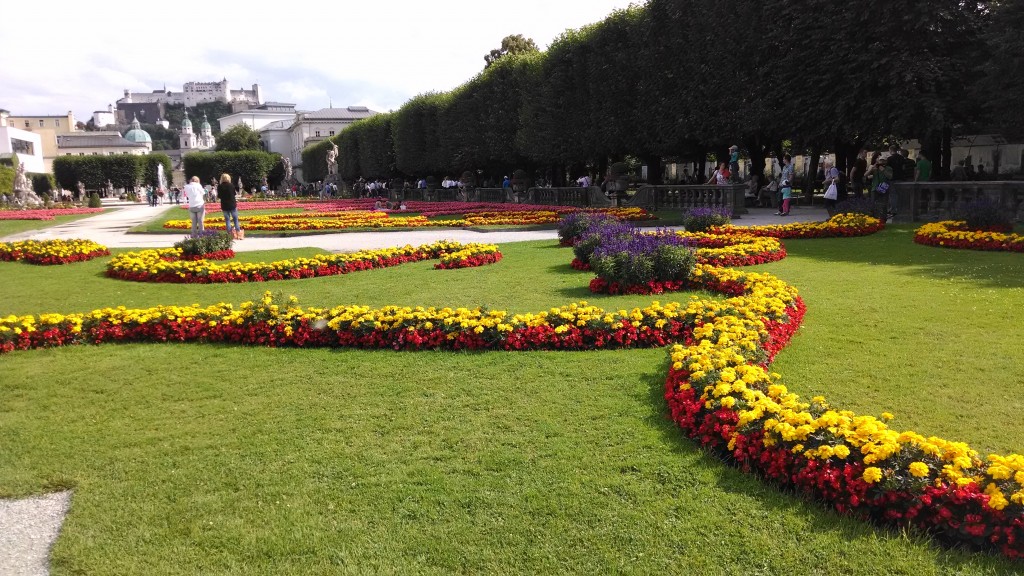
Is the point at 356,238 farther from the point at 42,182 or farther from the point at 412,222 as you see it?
the point at 42,182

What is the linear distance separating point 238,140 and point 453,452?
11989 centimetres

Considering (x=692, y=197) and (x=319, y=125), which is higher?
(x=319, y=125)

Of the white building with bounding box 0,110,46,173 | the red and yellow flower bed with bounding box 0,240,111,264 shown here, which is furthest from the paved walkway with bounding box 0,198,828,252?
the white building with bounding box 0,110,46,173

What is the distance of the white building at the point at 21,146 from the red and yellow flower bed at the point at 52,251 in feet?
219

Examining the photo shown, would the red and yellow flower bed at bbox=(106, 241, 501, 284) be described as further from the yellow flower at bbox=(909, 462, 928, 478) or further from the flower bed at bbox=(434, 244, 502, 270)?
the yellow flower at bbox=(909, 462, 928, 478)

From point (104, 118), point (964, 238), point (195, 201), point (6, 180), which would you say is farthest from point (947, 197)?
point (104, 118)

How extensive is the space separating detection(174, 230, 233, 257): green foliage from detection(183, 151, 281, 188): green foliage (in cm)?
7496

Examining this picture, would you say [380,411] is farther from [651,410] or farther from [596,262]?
[596,262]

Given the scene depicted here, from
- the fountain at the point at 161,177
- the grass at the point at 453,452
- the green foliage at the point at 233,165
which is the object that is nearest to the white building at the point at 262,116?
the green foliage at the point at 233,165

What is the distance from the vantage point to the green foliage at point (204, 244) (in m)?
14.3

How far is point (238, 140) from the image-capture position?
113 m

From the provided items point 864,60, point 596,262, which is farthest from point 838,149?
point 596,262

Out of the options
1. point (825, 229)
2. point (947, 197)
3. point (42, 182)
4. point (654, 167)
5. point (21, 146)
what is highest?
point (21, 146)

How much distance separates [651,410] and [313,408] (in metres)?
2.46
